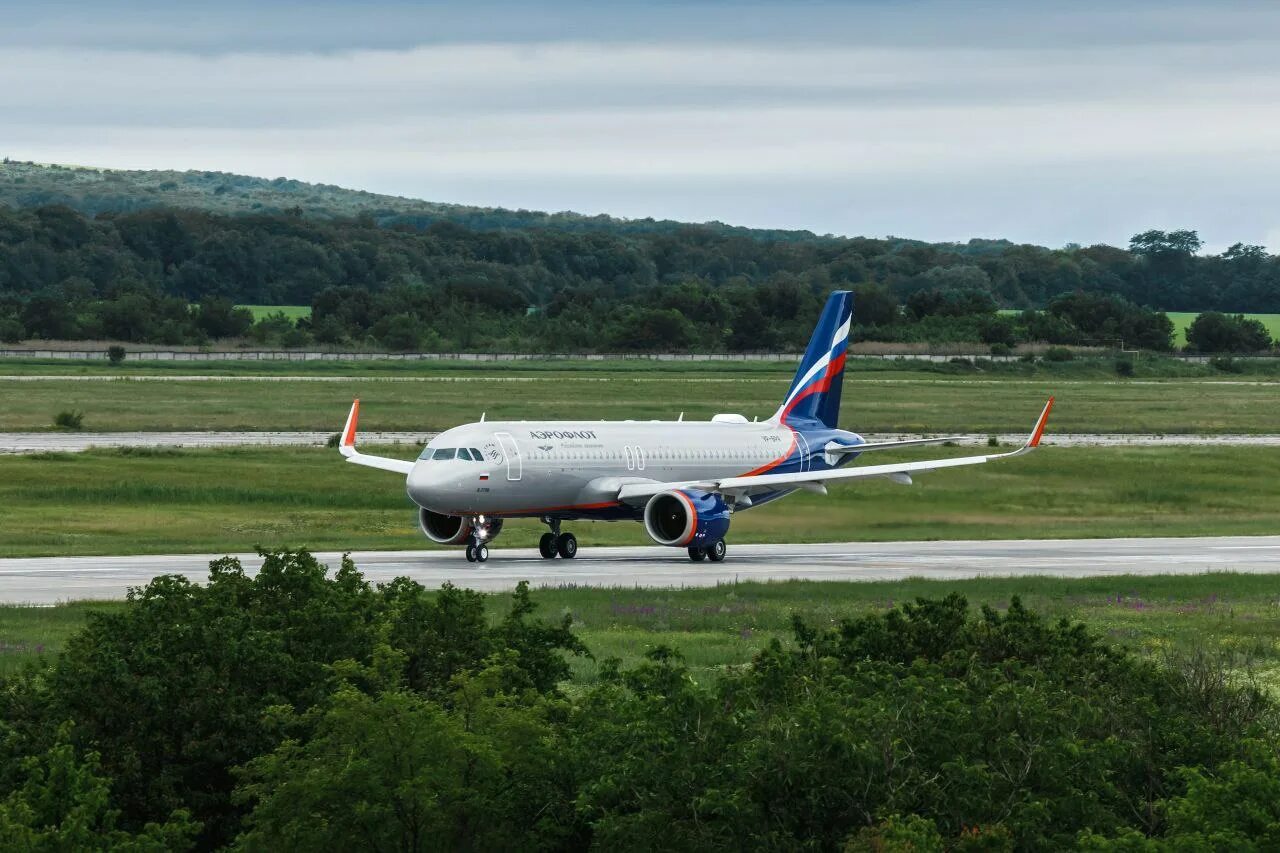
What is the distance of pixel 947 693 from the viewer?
47.3 feet

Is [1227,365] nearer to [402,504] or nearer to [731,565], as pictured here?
[402,504]

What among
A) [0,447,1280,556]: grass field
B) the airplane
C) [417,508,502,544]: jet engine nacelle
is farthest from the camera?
[0,447,1280,556]: grass field

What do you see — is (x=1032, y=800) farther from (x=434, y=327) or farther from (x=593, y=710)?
(x=434, y=327)

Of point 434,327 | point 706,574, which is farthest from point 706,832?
point 434,327

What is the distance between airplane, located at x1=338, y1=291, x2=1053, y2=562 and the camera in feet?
149

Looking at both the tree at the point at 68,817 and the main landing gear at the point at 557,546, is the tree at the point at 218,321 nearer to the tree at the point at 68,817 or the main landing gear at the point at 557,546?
the main landing gear at the point at 557,546

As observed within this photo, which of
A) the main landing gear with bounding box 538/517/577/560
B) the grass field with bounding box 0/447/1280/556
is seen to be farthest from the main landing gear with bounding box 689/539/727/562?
the grass field with bounding box 0/447/1280/556

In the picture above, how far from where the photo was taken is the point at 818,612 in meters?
32.8

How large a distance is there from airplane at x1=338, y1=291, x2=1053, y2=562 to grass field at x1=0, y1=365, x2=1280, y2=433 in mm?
44605

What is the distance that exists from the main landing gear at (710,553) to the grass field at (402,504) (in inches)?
243

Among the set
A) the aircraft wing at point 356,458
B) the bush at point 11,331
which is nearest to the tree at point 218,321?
the bush at point 11,331

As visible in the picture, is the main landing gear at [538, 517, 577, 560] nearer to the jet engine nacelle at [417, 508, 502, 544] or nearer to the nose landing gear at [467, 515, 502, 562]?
the jet engine nacelle at [417, 508, 502, 544]

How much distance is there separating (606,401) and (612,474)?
6488 cm

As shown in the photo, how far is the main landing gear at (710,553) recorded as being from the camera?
Result: 4800 cm
